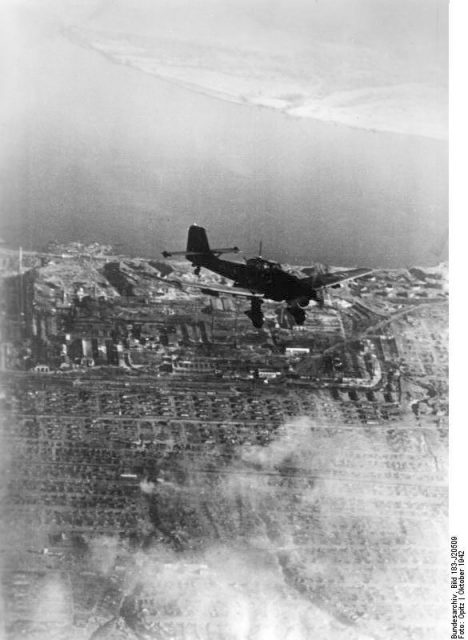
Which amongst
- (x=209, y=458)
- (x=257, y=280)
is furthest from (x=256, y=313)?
(x=209, y=458)

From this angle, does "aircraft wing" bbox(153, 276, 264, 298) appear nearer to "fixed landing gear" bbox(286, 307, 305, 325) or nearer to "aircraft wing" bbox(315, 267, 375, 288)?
"fixed landing gear" bbox(286, 307, 305, 325)

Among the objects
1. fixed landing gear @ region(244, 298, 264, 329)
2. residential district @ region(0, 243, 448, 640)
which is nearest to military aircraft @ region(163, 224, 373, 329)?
fixed landing gear @ region(244, 298, 264, 329)

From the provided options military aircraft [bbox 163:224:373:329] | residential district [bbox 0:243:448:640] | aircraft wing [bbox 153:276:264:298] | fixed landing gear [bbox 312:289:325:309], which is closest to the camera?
residential district [bbox 0:243:448:640]

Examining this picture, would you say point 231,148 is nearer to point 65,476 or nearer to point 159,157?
point 159,157

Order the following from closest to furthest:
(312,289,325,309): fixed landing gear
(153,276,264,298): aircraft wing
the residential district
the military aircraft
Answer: the residential district
(153,276,264,298): aircraft wing
the military aircraft
(312,289,325,309): fixed landing gear

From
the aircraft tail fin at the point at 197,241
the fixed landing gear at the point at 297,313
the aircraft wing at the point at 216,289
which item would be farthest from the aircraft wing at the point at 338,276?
the aircraft tail fin at the point at 197,241

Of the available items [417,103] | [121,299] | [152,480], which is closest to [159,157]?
[121,299]
